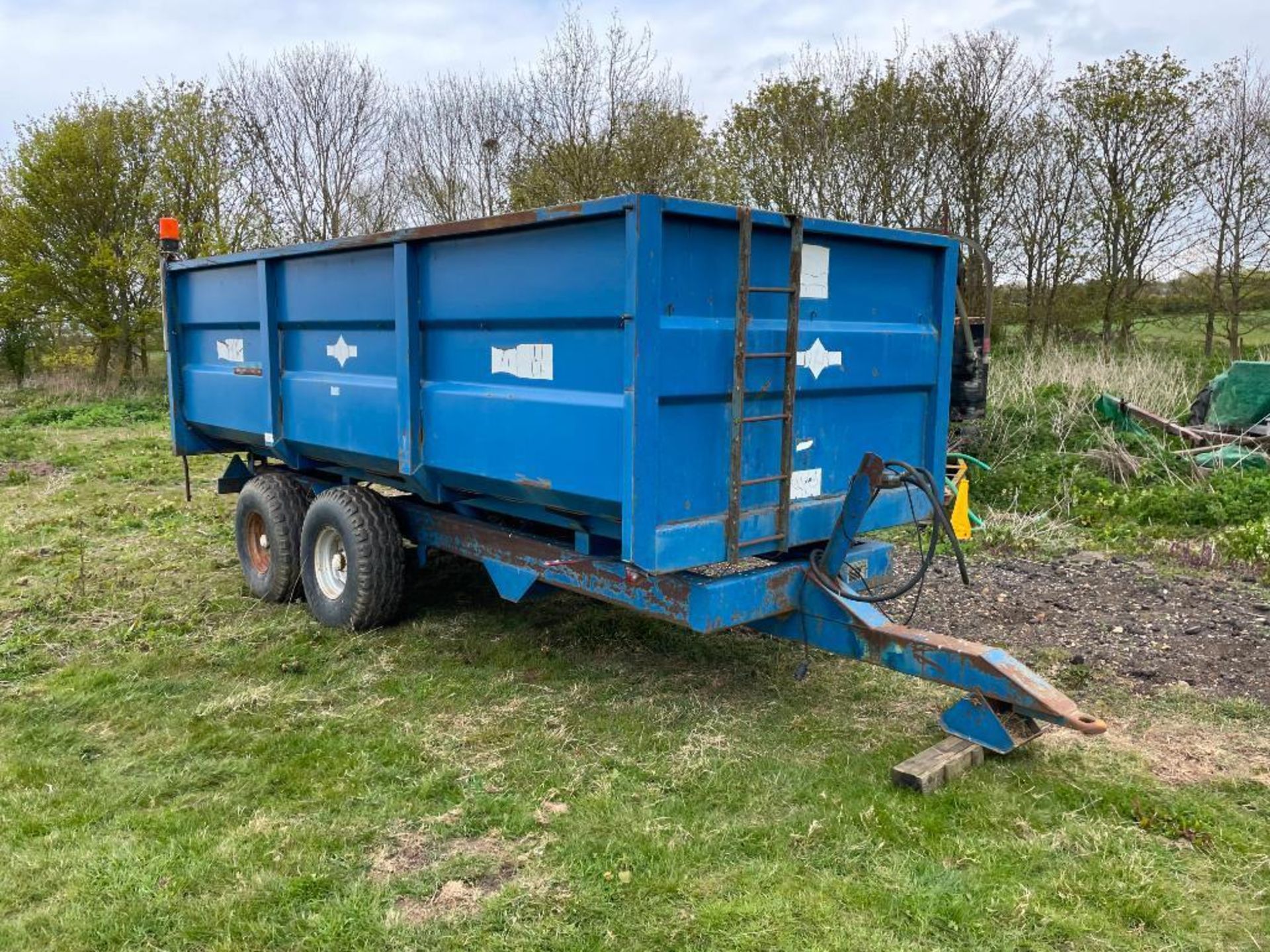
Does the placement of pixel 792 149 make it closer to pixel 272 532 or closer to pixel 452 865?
pixel 272 532

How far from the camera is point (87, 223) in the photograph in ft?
61.8

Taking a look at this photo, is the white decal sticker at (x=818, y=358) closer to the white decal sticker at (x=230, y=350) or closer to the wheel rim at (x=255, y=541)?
the white decal sticker at (x=230, y=350)

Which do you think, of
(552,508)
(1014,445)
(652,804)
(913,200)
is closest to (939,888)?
(652,804)

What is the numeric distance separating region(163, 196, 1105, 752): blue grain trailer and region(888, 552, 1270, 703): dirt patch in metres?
0.68

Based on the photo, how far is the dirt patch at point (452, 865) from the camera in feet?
9.05

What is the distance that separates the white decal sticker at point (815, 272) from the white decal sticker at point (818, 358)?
0.63ft

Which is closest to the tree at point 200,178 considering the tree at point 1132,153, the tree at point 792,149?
the tree at point 792,149

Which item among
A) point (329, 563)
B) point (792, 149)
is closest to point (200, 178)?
point (792, 149)

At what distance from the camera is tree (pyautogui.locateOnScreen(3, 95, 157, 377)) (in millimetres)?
18406

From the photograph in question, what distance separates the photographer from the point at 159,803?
3.38 metres

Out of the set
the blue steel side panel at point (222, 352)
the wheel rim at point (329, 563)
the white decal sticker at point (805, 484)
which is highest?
the blue steel side panel at point (222, 352)

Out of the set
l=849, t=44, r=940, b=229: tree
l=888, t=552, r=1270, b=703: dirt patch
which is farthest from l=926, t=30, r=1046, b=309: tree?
l=888, t=552, r=1270, b=703: dirt patch

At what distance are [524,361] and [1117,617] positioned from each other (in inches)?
137

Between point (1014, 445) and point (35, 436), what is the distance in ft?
41.2
